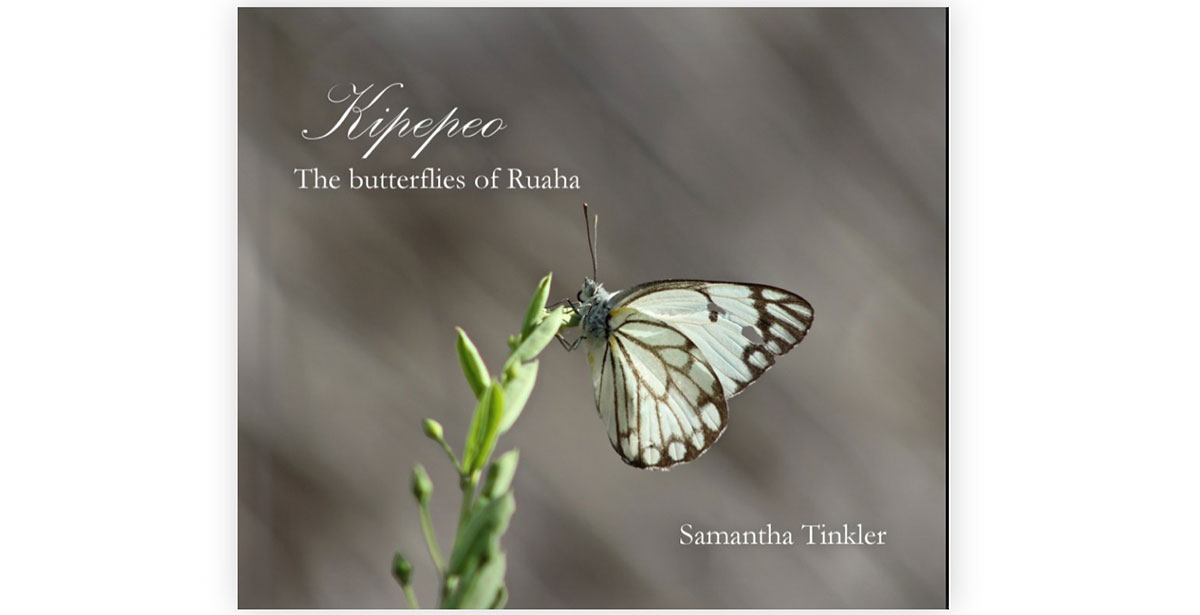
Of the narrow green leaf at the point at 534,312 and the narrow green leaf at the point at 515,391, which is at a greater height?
the narrow green leaf at the point at 534,312

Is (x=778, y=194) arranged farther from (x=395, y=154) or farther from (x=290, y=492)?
(x=290, y=492)

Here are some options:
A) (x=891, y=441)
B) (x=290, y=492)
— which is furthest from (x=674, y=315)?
(x=290, y=492)

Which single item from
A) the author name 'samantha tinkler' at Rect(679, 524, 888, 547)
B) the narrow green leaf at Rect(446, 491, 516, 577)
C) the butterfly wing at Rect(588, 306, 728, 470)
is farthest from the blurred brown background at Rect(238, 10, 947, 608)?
the narrow green leaf at Rect(446, 491, 516, 577)

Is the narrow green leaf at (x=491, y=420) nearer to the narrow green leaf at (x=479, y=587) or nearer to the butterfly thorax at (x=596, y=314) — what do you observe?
the narrow green leaf at (x=479, y=587)

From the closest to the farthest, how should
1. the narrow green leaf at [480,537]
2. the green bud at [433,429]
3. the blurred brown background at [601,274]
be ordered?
the narrow green leaf at [480,537] → the green bud at [433,429] → the blurred brown background at [601,274]

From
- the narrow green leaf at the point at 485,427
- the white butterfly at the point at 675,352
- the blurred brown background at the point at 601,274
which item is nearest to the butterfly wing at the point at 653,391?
the white butterfly at the point at 675,352

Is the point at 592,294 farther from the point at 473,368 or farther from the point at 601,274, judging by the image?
the point at 473,368
